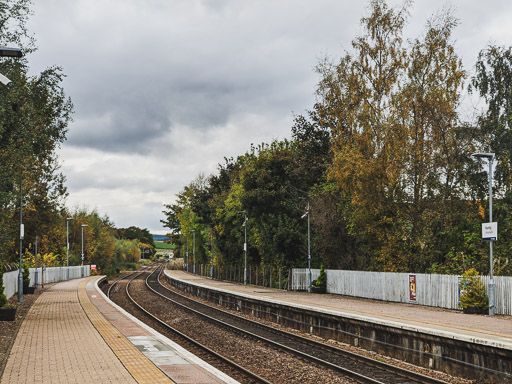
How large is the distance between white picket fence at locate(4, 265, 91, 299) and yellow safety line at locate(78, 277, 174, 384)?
11.9 m

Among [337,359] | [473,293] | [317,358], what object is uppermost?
[473,293]

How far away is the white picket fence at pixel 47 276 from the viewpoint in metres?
31.3

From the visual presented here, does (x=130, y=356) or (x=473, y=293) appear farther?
(x=473, y=293)

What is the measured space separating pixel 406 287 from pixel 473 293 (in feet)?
18.7

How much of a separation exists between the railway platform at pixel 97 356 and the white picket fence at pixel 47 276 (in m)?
10.8

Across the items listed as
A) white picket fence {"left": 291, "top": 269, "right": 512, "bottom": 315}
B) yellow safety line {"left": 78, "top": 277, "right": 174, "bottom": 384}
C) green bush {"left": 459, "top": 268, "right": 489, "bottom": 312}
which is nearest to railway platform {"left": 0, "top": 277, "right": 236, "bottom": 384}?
yellow safety line {"left": 78, "top": 277, "right": 174, "bottom": 384}

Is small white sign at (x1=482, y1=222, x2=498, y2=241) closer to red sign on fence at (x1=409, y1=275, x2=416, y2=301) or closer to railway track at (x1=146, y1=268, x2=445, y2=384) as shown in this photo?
red sign on fence at (x1=409, y1=275, x2=416, y2=301)

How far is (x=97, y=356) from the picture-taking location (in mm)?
13195

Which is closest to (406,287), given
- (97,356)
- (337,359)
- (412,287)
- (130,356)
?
(412,287)

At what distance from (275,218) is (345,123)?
12615 mm

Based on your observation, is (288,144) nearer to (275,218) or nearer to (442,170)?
(275,218)

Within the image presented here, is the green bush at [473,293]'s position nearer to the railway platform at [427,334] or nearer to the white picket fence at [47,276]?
the railway platform at [427,334]

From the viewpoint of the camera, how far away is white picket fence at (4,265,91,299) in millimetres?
31275

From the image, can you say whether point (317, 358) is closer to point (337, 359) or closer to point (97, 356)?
point (337, 359)
